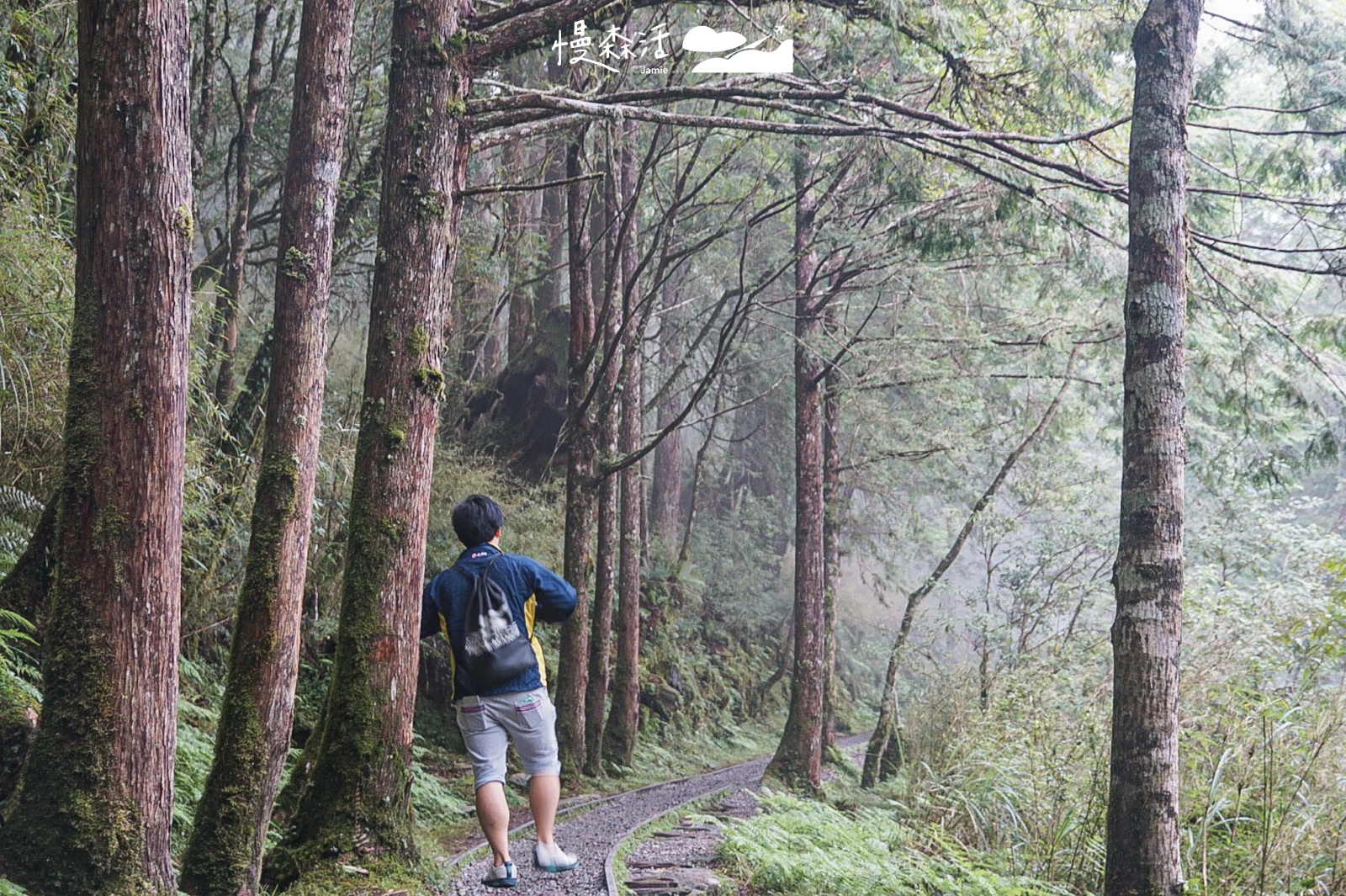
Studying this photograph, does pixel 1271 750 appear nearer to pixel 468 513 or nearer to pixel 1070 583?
pixel 468 513

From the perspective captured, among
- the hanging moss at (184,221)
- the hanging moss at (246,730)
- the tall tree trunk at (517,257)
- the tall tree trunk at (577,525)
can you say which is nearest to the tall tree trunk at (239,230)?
the tall tree trunk at (517,257)

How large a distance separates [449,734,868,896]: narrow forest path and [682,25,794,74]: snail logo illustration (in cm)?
598

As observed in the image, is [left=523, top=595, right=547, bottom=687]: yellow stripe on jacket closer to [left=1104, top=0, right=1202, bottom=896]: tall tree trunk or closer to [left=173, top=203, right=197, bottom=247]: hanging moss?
[left=173, top=203, right=197, bottom=247]: hanging moss

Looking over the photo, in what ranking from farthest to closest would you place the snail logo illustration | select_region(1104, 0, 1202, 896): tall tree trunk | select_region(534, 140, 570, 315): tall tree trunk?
select_region(534, 140, 570, 315): tall tree trunk < the snail logo illustration < select_region(1104, 0, 1202, 896): tall tree trunk

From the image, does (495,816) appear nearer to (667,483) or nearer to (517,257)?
(517,257)

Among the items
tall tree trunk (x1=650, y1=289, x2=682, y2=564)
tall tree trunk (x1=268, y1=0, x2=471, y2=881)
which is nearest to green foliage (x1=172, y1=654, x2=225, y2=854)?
tall tree trunk (x1=268, y1=0, x2=471, y2=881)

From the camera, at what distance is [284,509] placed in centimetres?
593

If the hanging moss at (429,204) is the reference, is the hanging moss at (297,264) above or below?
below

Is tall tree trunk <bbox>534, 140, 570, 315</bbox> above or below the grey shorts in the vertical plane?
above

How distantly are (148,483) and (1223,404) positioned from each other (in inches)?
347

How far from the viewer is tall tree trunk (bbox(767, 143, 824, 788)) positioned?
13938 mm

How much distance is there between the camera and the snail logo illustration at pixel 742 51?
25.0ft

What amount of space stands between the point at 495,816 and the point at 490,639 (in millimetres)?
1009

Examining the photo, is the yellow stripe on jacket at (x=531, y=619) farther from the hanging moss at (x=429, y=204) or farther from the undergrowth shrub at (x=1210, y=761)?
the undergrowth shrub at (x=1210, y=761)
